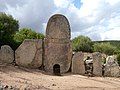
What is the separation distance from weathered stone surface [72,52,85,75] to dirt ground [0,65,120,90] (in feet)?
2.70

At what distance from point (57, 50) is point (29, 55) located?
2.13m

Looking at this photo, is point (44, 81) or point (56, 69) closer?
point (44, 81)

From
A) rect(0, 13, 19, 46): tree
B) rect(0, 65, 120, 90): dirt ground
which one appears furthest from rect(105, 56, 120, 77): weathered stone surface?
rect(0, 13, 19, 46): tree

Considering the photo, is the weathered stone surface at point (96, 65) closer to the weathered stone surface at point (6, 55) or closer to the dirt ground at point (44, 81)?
the dirt ground at point (44, 81)

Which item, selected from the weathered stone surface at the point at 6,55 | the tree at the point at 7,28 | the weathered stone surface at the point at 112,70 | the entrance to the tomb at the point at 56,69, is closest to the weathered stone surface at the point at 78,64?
the entrance to the tomb at the point at 56,69

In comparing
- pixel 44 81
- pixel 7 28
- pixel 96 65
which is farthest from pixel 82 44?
pixel 44 81

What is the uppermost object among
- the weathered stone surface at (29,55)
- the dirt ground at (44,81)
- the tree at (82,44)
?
the tree at (82,44)

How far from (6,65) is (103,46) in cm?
4165

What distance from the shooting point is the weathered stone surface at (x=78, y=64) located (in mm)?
25844

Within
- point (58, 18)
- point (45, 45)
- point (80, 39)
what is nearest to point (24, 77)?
point (45, 45)

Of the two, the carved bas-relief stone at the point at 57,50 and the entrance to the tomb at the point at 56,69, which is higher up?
the carved bas-relief stone at the point at 57,50

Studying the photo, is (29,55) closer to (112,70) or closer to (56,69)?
(56,69)

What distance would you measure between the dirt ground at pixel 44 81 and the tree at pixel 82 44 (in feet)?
97.1

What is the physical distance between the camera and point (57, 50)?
2598cm
